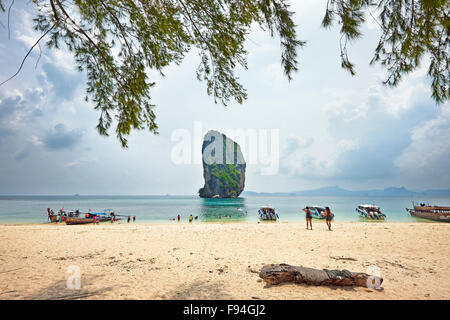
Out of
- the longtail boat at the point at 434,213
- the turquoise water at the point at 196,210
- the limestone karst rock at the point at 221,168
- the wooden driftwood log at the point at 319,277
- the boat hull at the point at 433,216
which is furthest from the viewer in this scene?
the limestone karst rock at the point at 221,168

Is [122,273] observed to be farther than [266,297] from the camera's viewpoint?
Yes

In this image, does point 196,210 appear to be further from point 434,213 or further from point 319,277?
point 319,277

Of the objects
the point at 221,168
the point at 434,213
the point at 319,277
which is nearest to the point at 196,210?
the point at 434,213

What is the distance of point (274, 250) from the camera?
794 centimetres

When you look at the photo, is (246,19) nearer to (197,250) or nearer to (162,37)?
(162,37)

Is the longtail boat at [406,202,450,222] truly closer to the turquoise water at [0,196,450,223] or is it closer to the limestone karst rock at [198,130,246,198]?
the turquoise water at [0,196,450,223]

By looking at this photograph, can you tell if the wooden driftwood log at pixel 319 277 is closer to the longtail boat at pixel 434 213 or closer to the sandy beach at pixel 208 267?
the sandy beach at pixel 208 267

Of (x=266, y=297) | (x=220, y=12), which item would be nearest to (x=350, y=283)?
(x=266, y=297)

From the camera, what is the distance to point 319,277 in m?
4.21

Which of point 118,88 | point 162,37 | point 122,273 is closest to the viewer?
point 162,37

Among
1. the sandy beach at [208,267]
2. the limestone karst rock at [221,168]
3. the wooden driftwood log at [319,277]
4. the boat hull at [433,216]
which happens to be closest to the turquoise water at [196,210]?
the boat hull at [433,216]

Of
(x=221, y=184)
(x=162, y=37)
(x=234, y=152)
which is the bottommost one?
(x=221, y=184)

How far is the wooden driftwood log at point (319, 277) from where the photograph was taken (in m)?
4.18

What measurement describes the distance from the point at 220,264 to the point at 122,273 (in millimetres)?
2647
